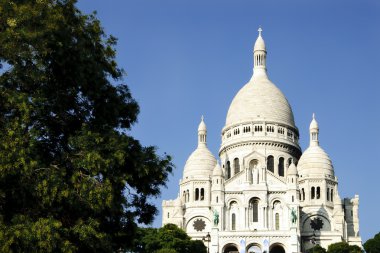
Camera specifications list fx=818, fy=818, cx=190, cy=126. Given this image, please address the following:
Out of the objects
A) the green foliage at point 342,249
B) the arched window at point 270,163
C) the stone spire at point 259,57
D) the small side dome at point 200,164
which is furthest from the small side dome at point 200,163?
the green foliage at point 342,249

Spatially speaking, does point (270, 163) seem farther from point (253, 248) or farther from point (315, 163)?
point (253, 248)

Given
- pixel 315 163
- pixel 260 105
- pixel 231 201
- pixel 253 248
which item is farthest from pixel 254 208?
pixel 260 105

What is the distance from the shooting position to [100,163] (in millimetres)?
26969

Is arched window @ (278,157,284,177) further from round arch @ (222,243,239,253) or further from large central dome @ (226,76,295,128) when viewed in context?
round arch @ (222,243,239,253)

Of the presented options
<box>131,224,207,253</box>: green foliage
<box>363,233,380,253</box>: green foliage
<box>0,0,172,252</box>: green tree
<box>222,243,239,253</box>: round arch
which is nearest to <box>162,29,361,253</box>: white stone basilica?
<box>222,243,239,253</box>: round arch

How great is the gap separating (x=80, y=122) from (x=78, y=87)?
1280 millimetres

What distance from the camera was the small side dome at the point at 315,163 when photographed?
10544cm

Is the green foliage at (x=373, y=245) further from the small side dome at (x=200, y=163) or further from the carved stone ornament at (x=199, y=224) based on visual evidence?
the small side dome at (x=200, y=163)

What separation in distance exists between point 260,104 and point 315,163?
1203cm

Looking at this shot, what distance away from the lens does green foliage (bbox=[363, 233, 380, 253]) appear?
8800 cm

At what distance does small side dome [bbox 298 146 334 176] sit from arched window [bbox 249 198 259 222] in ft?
33.5

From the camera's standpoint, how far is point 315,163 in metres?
106

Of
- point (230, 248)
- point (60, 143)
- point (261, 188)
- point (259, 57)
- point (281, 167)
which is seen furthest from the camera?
point (259, 57)

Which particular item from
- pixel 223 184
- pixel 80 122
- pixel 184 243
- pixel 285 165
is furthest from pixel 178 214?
pixel 80 122
